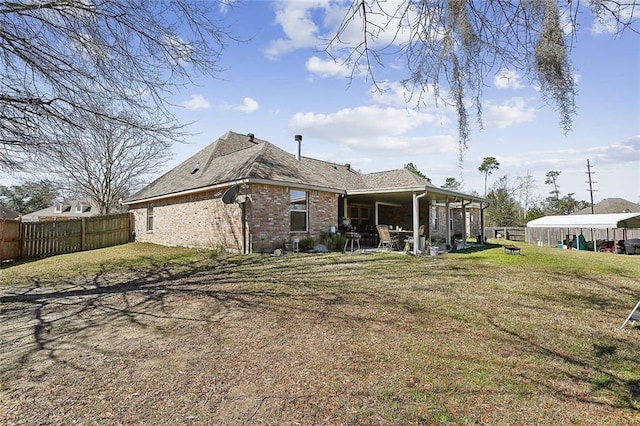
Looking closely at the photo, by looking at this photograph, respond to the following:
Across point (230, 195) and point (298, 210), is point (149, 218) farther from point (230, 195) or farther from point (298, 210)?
point (298, 210)

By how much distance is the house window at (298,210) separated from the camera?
44.1ft

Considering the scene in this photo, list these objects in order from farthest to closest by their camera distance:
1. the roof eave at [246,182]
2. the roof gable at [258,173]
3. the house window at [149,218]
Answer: the house window at [149,218]
the roof gable at [258,173]
the roof eave at [246,182]

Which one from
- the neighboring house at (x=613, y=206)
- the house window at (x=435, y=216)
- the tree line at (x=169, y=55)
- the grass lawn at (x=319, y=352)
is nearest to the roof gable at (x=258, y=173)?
the house window at (x=435, y=216)

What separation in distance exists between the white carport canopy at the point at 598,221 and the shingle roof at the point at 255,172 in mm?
11563

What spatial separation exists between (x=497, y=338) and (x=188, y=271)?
7851mm

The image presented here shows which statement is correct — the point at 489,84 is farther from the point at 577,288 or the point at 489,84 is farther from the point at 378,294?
the point at 577,288

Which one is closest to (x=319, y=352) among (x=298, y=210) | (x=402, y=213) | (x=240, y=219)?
(x=240, y=219)

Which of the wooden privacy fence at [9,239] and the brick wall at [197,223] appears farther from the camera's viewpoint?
the brick wall at [197,223]

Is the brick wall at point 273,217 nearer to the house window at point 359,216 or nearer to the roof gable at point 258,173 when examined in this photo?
the roof gable at point 258,173

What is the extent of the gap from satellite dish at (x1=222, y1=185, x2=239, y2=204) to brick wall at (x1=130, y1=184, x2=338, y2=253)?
241 millimetres

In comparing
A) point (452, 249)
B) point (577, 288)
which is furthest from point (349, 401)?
point (452, 249)

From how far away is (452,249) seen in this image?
1552 centimetres

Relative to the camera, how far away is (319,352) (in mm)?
3762

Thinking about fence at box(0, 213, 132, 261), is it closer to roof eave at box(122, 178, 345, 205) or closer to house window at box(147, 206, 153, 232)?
house window at box(147, 206, 153, 232)
